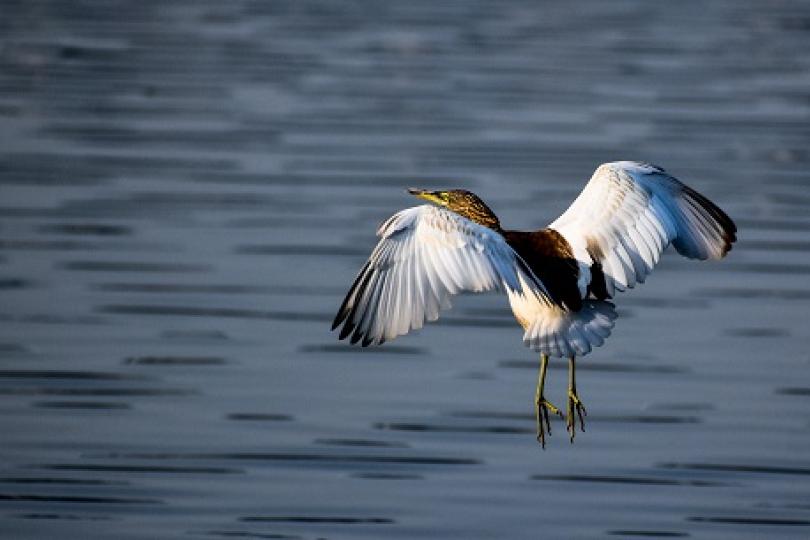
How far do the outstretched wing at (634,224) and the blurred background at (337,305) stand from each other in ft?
6.06

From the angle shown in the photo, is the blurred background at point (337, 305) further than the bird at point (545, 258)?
Yes

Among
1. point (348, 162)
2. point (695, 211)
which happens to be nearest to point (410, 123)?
point (348, 162)

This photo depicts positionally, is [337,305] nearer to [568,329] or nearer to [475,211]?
[475,211]

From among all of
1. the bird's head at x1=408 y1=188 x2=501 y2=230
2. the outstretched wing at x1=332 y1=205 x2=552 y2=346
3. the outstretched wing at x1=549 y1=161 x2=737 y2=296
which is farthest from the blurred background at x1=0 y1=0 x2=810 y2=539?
the outstretched wing at x1=332 y1=205 x2=552 y2=346

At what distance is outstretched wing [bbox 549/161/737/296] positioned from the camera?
885 centimetres

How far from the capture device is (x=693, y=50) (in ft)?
86.6

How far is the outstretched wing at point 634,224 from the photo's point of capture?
885 cm

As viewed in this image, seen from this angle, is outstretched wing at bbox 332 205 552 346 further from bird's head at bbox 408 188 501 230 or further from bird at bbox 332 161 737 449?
bird's head at bbox 408 188 501 230

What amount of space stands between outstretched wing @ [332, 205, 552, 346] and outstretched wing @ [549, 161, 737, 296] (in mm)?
564

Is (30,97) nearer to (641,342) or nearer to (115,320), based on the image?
(115,320)

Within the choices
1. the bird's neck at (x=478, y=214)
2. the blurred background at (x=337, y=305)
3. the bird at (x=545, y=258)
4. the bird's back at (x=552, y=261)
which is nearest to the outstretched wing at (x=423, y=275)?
the bird at (x=545, y=258)

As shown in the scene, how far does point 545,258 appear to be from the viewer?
28.4 ft

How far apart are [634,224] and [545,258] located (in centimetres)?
52

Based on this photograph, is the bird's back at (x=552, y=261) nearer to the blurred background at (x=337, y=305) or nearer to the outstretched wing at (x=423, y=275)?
the outstretched wing at (x=423, y=275)
